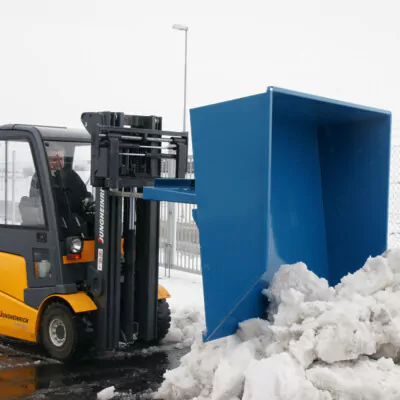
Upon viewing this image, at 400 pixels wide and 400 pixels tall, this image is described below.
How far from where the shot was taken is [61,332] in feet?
16.2

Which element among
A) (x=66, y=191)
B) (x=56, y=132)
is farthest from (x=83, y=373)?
(x=56, y=132)

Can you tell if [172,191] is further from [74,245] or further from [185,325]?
[185,325]

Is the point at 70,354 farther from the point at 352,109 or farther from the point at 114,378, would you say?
the point at 352,109

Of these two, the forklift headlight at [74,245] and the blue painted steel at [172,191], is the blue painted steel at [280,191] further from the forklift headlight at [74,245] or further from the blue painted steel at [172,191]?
the forklift headlight at [74,245]

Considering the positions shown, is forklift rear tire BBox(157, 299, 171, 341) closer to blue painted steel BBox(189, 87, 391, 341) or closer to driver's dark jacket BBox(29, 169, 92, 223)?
driver's dark jacket BBox(29, 169, 92, 223)

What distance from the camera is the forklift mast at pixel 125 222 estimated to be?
4.61 metres

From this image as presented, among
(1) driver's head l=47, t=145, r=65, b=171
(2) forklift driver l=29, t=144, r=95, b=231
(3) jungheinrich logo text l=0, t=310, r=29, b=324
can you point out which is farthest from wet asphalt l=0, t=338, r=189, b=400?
(1) driver's head l=47, t=145, r=65, b=171

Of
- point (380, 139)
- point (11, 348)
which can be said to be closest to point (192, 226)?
point (11, 348)

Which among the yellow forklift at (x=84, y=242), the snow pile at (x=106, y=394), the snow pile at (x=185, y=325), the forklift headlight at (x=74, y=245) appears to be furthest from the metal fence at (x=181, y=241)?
the snow pile at (x=106, y=394)

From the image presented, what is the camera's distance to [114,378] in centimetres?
459

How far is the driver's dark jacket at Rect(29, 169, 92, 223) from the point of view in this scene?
4910mm

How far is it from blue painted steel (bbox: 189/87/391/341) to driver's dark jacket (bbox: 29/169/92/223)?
5.35 ft

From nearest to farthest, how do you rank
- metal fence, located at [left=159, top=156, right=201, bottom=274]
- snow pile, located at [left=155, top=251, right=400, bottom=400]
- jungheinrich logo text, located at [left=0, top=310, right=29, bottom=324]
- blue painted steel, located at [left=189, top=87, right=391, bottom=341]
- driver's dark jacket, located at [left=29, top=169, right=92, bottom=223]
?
snow pile, located at [left=155, top=251, right=400, bottom=400] < blue painted steel, located at [left=189, top=87, right=391, bottom=341] < driver's dark jacket, located at [left=29, top=169, right=92, bottom=223] < jungheinrich logo text, located at [left=0, top=310, right=29, bottom=324] < metal fence, located at [left=159, top=156, right=201, bottom=274]

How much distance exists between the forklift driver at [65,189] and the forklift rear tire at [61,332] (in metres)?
0.74
